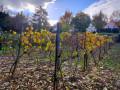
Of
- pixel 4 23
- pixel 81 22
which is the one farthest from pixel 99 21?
pixel 4 23

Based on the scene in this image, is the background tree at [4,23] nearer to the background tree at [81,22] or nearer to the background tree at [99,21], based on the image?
the background tree at [81,22]

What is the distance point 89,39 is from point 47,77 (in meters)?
2.33

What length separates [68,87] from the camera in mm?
2525

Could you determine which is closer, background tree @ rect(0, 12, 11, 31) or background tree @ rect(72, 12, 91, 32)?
background tree @ rect(0, 12, 11, 31)

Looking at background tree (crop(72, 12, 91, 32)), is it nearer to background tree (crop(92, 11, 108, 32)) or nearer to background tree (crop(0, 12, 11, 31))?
background tree (crop(92, 11, 108, 32))

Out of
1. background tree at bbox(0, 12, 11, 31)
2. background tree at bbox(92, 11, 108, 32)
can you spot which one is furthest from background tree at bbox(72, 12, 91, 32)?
background tree at bbox(0, 12, 11, 31)

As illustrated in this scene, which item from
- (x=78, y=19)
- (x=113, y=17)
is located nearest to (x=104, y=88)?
(x=78, y=19)

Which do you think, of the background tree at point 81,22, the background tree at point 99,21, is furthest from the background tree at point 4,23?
the background tree at point 99,21

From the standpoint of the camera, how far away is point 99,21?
28.8 meters

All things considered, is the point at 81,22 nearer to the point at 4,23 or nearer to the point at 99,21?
the point at 99,21

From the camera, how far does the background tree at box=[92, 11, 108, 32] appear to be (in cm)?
2845

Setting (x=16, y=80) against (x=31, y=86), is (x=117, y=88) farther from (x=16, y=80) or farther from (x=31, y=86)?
(x=16, y=80)

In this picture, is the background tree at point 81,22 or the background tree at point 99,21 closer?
the background tree at point 81,22

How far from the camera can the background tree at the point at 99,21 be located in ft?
93.4
